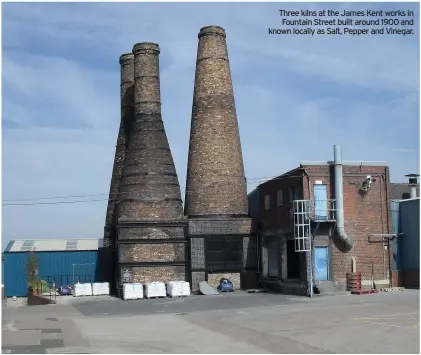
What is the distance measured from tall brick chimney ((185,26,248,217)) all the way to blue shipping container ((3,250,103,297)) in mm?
9237

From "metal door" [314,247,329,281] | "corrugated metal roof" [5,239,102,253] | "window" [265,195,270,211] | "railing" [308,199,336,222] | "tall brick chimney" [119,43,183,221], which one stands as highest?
"tall brick chimney" [119,43,183,221]

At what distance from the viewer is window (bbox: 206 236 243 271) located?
37594mm

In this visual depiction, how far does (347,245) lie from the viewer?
1254 inches

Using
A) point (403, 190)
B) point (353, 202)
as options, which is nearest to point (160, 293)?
point (353, 202)

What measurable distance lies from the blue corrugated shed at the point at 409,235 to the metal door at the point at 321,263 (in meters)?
4.23

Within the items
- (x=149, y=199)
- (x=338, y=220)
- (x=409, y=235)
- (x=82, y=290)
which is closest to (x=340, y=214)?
(x=338, y=220)

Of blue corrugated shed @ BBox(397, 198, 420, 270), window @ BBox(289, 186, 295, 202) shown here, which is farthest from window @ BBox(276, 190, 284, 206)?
blue corrugated shed @ BBox(397, 198, 420, 270)

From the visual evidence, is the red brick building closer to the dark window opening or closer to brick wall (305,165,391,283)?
brick wall (305,165,391,283)

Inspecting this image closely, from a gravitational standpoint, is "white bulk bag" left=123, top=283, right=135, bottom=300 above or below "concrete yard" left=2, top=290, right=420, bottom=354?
below

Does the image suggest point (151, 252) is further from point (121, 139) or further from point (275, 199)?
point (121, 139)

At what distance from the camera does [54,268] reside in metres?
45.1

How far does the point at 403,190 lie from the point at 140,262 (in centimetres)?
2128

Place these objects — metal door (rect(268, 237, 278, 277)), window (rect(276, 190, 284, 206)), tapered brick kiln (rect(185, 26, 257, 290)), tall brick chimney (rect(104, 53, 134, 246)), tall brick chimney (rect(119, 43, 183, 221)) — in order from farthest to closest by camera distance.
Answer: tall brick chimney (rect(104, 53, 134, 246))
tall brick chimney (rect(119, 43, 183, 221))
tapered brick kiln (rect(185, 26, 257, 290))
metal door (rect(268, 237, 278, 277))
window (rect(276, 190, 284, 206))

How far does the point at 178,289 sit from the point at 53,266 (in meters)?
13.7
